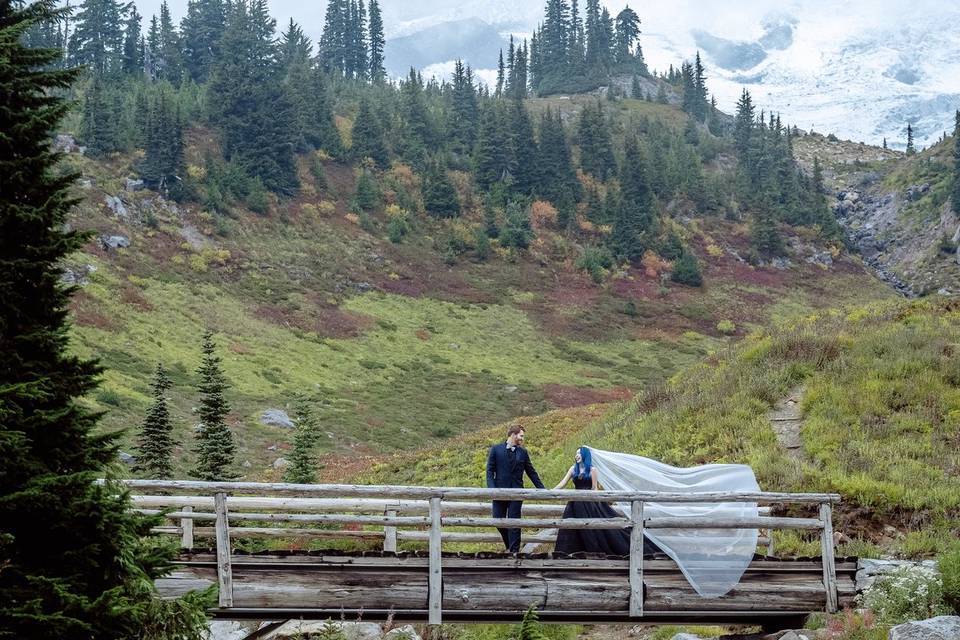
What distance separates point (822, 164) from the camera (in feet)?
439

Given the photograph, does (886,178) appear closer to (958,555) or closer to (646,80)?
(646,80)

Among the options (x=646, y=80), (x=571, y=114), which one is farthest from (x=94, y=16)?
(x=646, y=80)

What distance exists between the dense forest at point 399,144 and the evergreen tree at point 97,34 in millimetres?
186

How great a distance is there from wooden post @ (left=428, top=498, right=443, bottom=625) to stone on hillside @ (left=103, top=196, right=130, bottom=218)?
57571 millimetres

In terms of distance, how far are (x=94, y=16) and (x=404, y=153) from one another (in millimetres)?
44820

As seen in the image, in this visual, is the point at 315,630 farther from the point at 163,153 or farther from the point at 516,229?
the point at 516,229

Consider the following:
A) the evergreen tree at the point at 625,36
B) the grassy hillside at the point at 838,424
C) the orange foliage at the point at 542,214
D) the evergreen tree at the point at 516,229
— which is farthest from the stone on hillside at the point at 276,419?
the evergreen tree at the point at 625,36

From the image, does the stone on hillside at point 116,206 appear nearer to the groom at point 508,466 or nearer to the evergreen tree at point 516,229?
the evergreen tree at point 516,229

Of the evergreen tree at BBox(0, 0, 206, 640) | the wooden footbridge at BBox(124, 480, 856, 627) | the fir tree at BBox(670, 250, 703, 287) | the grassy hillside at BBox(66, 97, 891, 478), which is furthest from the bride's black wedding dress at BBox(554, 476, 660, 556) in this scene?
the fir tree at BBox(670, 250, 703, 287)

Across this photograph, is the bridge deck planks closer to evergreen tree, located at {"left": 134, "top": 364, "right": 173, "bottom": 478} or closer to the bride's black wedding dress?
the bride's black wedding dress

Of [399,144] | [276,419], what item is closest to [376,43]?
[399,144]

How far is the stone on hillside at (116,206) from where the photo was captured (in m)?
60.7

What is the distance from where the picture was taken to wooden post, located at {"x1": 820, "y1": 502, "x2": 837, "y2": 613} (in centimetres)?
1031

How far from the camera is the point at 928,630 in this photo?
8969mm
